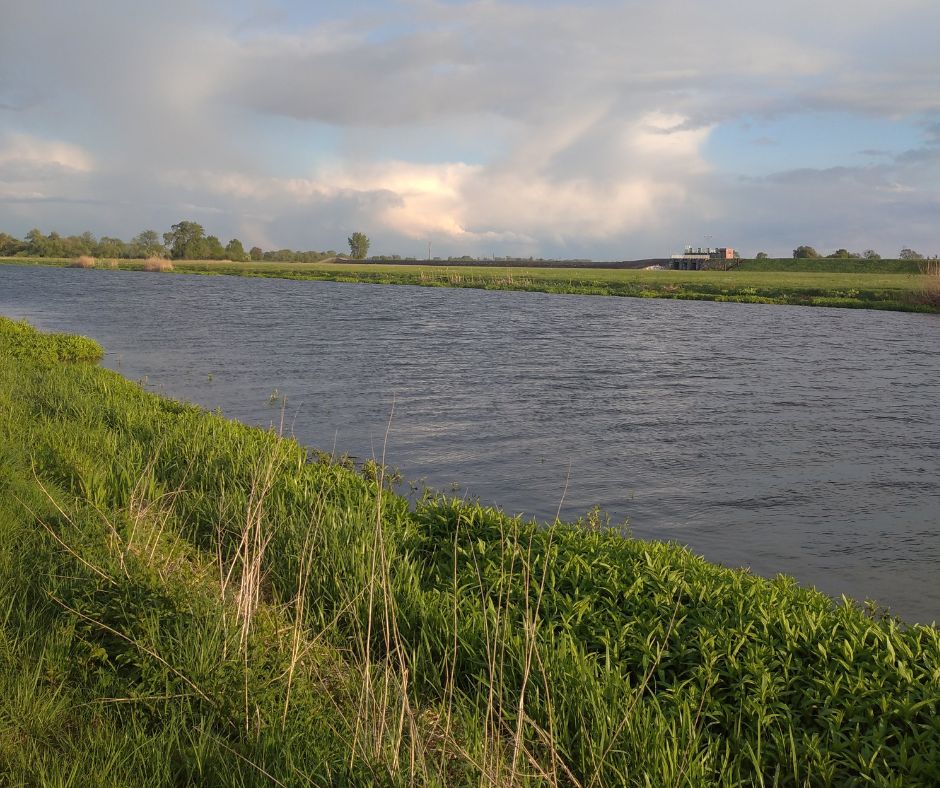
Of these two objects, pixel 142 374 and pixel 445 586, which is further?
pixel 142 374

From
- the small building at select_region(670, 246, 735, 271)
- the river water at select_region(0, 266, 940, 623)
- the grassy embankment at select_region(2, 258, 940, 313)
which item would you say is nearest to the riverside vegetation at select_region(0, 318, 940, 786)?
the river water at select_region(0, 266, 940, 623)

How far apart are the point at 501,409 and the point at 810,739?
14.5 metres

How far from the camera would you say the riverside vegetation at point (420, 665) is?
169 inches

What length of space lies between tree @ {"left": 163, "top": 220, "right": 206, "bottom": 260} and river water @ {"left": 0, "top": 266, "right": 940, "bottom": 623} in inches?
6091

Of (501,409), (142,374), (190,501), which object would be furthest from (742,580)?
(142,374)

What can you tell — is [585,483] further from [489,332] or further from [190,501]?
[489,332]

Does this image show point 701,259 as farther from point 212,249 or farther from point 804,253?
point 212,249

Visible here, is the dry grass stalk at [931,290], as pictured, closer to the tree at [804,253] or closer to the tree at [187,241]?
the tree at [804,253]

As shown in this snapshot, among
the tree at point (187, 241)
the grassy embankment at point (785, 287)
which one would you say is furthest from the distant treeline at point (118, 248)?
the grassy embankment at point (785, 287)

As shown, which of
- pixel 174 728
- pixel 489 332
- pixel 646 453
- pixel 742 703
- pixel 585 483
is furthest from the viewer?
pixel 489 332

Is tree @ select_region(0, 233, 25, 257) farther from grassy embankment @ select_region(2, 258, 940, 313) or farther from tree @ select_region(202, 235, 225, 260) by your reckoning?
grassy embankment @ select_region(2, 258, 940, 313)

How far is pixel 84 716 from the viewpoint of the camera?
465 cm

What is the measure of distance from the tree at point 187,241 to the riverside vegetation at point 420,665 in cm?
19468

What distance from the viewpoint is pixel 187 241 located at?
19350cm
